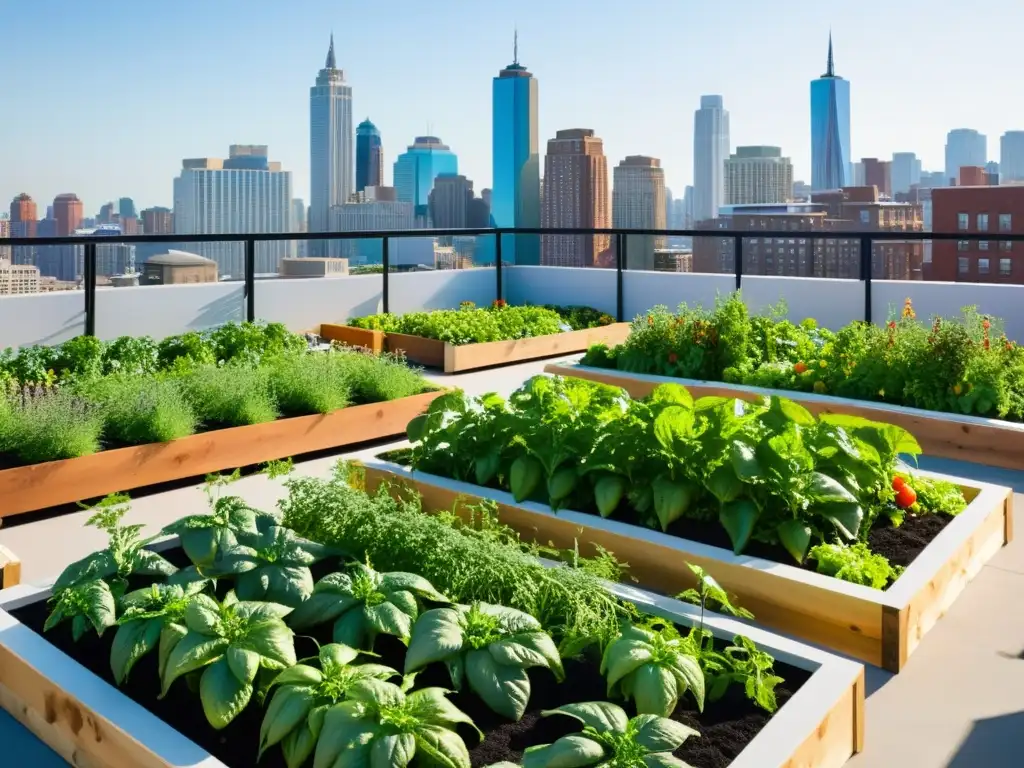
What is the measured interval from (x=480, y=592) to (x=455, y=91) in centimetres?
2745

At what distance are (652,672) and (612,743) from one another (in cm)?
26

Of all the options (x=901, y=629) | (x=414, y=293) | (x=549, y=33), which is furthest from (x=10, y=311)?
(x=549, y=33)

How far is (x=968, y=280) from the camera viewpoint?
8.07m

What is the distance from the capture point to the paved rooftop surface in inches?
80.0

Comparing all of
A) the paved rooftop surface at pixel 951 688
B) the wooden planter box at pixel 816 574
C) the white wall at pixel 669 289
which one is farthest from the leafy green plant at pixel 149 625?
the white wall at pixel 669 289

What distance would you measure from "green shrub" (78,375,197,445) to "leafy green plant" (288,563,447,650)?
2.28 meters

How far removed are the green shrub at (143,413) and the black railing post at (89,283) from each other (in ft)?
8.64

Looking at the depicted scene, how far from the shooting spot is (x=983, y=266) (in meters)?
8.06

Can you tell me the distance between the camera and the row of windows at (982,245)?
7.70 m

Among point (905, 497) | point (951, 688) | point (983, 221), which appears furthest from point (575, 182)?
point (951, 688)

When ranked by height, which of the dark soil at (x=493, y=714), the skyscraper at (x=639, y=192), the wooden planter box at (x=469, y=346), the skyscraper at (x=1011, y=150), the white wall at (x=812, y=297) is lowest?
the dark soil at (x=493, y=714)

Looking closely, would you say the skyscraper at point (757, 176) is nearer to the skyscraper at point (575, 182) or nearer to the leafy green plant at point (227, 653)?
the skyscraper at point (575, 182)

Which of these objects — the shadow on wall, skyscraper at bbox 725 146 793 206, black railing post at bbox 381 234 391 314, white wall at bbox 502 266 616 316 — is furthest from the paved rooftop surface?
skyscraper at bbox 725 146 793 206

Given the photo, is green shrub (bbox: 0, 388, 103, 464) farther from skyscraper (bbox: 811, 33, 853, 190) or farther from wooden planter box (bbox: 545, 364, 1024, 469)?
skyscraper (bbox: 811, 33, 853, 190)
